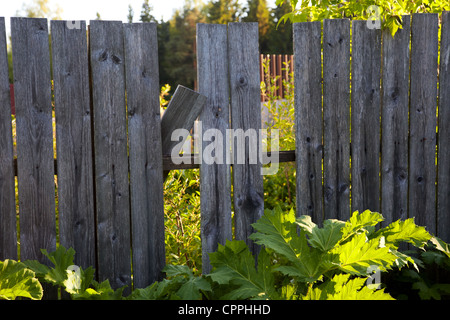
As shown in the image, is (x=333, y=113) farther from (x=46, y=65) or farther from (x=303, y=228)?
(x=46, y=65)

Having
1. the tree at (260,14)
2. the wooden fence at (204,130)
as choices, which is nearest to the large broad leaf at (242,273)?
the wooden fence at (204,130)

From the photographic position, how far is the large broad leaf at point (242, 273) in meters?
2.18

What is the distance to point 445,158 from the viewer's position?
3.20 meters

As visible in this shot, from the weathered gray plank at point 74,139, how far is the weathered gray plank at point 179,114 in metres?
0.42

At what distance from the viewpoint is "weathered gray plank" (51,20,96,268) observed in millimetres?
2488

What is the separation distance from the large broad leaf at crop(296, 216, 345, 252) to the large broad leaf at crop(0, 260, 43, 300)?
1.24 m

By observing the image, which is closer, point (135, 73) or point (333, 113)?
point (135, 73)

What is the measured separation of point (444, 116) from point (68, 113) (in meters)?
2.35

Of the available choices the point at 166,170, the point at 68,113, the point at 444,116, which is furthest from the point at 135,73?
the point at 444,116

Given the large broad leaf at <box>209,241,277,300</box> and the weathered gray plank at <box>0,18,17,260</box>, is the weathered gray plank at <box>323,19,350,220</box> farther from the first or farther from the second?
the weathered gray plank at <box>0,18,17,260</box>

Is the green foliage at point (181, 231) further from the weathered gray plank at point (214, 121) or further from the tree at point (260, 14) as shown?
the tree at point (260, 14)
